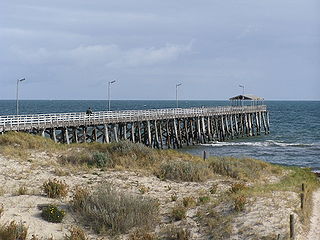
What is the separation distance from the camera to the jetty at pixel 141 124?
3281 centimetres

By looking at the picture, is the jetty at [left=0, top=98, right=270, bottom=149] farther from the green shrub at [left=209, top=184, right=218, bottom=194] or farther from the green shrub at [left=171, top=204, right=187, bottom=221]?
the green shrub at [left=171, top=204, right=187, bottom=221]

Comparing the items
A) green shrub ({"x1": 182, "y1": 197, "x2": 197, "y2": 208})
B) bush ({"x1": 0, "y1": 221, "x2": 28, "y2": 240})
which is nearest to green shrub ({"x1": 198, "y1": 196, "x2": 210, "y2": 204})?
green shrub ({"x1": 182, "y1": 197, "x2": 197, "y2": 208})

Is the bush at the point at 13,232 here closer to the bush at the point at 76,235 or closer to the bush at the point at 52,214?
the bush at the point at 76,235

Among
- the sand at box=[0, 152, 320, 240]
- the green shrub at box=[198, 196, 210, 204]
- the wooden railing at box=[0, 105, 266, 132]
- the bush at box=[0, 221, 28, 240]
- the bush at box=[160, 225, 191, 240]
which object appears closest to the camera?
the bush at box=[0, 221, 28, 240]

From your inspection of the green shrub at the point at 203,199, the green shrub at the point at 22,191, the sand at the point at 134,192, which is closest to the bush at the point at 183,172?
the sand at the point at 134,192

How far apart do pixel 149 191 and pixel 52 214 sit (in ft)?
14.5

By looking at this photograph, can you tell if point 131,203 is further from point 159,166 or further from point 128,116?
point 128,116

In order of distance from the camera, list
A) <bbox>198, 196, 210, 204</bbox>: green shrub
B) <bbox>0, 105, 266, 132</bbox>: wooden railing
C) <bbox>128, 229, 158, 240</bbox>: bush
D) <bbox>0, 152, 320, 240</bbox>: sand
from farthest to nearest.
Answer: <bbox>0, 105, 266, 132</bbox>: wooden railing < <bbox>198, 196, 210, 204</bbox>: green shrub < <bbox>0, 152, 320, 240</bbox>: sand < <bbox>128, 229, 158, 240</bbox>: bush

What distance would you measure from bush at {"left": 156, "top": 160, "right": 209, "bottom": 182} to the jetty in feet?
45.7

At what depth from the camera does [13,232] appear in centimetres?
1167

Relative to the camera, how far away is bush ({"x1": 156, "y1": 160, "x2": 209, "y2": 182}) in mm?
19156

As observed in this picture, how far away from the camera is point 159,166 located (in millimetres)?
21219

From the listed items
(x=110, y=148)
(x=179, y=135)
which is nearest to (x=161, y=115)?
(x=179, y=135)

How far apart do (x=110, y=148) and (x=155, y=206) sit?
9952mm
